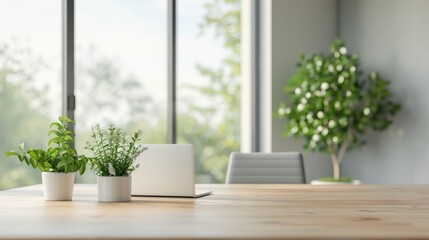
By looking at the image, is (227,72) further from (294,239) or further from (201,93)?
(294,239)

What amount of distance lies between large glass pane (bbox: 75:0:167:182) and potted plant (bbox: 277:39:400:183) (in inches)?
59.5

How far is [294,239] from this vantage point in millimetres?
1423

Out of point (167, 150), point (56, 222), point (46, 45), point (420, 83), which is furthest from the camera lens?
point (46, 45)

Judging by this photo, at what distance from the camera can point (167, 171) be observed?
8.00ft

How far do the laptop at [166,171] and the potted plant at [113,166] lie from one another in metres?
0.16

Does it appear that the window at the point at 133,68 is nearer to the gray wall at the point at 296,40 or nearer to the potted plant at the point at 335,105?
the gray wall at the point at 296,40

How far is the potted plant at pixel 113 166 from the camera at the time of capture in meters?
2.23

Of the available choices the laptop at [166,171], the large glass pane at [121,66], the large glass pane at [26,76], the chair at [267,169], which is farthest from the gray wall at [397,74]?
the laptop at [166,171]

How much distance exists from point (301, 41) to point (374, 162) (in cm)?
133

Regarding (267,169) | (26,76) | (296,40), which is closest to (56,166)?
(267,169)

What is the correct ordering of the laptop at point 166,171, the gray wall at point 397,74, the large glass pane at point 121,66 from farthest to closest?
1. the large glass pane at point 121,66
2. the gray wall at point 397,74
3. the laptop at point 166,171

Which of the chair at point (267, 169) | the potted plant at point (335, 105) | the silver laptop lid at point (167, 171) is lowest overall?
the chair at point (267, 169)

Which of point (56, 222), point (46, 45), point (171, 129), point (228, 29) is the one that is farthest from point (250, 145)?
point (56, 222)

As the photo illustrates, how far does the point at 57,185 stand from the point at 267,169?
5.59ft
